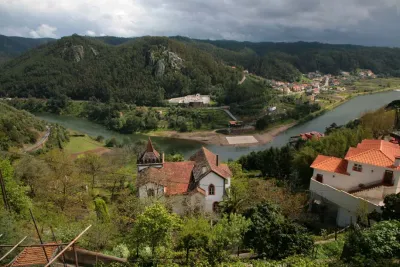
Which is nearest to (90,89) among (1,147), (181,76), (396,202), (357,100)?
(181,76)

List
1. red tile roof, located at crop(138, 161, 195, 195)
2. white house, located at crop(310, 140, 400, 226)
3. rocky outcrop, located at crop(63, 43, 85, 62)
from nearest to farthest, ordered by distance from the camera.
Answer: white house, located at crop(310, 140, 400, 226)
red tile roof, located at crop(138, 161, 195, 195)
rocky outcrop, located at crop(63, 43, 85, 62)

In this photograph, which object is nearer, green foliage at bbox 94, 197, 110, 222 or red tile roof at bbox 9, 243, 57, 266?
red tile roof at bbox 9, 243, 57, 266

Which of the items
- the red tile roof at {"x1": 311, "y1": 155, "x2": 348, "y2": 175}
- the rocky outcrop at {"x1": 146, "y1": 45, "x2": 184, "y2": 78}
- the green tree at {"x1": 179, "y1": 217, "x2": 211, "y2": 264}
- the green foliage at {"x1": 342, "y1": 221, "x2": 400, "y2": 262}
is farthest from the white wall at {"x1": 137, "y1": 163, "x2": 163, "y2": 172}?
the rocky outcrop at {"x1": 146, "y1": 45, "x2": 184, "y2": 78}

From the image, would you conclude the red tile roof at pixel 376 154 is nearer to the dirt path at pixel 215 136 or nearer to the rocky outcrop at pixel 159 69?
the dirt path at pixel 215 136

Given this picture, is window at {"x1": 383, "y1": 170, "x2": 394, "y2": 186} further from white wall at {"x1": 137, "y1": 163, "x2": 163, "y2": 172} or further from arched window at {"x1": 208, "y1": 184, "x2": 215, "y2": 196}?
white wall at {"x1": 137, "y1": 163, "x2": 163, "y2": 172}

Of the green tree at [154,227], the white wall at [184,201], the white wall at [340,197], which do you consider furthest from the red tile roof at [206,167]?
the green tree at [154,227]

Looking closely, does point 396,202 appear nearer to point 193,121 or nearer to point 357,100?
point 193,121

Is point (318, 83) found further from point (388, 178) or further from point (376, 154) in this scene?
point (388, 178)

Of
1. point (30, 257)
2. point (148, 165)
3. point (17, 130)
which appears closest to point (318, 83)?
point (17, 130)
